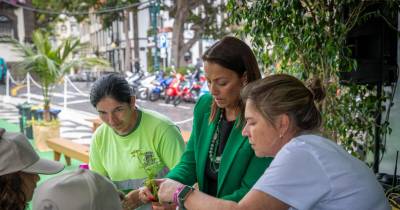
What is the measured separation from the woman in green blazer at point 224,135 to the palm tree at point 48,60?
18.9 feet

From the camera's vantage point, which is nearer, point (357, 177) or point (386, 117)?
point (357, 177)

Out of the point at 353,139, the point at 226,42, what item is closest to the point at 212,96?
the point at 226,42

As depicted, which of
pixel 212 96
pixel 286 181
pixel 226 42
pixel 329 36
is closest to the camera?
pixel 286 181

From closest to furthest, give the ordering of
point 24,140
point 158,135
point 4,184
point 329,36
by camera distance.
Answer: point 4,184 < point 24,140 < point 158,135 < point 329,36

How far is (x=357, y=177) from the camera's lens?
1.17 metres

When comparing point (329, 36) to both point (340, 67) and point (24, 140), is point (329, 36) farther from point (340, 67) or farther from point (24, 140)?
point (24, 140)

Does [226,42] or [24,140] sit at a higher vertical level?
[226,42]

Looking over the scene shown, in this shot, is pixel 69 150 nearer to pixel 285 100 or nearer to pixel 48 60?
pixel 48 60

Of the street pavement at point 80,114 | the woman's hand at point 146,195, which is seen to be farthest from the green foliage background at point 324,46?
the street pavement at point 80,114

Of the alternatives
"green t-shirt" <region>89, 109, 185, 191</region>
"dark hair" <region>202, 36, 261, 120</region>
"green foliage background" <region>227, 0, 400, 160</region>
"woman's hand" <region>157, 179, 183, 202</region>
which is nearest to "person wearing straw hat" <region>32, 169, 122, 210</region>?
"woman's hand" <region>157, 179, 183, 202</region>

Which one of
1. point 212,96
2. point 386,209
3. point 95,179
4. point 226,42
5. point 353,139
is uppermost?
point 226,42

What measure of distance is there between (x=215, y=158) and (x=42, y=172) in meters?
0.63

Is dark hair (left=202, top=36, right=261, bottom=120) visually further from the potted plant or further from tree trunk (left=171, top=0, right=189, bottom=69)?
tree trunk (left=171, top=0, right=189, bottom=69)

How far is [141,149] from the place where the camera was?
2.08 meters
